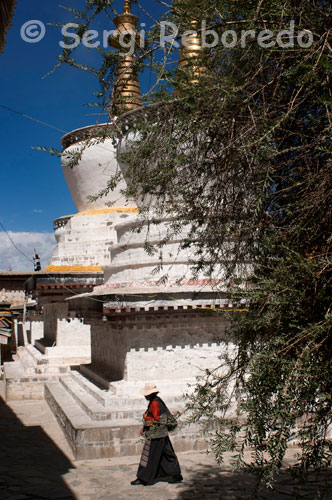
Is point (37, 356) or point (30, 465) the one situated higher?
point (37, 356)

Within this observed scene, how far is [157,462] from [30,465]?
1.94m

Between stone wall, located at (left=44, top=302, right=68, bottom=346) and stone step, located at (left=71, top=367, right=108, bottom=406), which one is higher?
stone wall, located at (left=44, top=302, right=68, bottom=346)

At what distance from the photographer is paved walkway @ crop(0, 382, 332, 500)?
559 cm

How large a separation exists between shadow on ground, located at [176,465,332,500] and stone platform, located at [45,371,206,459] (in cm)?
88

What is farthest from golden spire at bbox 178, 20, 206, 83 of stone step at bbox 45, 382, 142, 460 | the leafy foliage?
stone step at bbox 45, 382, 142, 460

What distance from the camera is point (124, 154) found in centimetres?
419

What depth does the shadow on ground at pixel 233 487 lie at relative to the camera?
5543 mm

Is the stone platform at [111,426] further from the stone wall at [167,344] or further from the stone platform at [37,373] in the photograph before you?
the stone platform at [37,373]

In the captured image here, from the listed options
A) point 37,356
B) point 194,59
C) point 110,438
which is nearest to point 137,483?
point 110,438

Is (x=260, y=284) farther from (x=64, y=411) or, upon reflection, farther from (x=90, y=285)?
(x=90, y=285)

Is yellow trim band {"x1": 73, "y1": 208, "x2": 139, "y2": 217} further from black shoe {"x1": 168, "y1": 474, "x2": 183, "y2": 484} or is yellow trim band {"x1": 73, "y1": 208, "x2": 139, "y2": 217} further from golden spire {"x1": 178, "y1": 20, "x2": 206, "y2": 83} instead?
golden spire {"x1": 178, "y1": 20, "x2": 206, "y2": 83}

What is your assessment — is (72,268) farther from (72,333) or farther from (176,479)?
(176,479)

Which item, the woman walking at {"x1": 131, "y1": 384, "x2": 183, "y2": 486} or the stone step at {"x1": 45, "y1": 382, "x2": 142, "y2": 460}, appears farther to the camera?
the stone step at {"x1": 45, "y1": 382, "x2": 142, "y2": 460}

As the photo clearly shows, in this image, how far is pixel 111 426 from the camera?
22.7 feet
